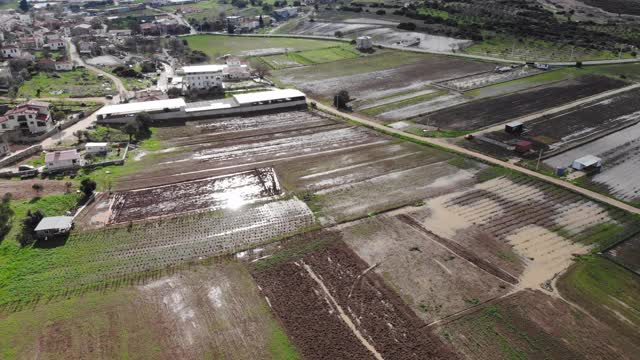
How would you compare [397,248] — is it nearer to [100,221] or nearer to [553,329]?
[553,329]

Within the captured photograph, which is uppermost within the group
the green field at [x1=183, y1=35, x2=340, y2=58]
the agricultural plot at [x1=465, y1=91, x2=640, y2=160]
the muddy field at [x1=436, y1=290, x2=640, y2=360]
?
the green field at [x1=183, y1=35, x2=340, y2=58]

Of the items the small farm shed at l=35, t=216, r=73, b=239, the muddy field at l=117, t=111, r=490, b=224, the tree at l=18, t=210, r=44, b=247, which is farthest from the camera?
the muddy field at l=117, t=111, r=490, b=224

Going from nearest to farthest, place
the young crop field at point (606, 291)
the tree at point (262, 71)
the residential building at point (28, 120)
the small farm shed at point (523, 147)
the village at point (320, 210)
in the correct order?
1. the village at point (320, 210)
2. the young crop field at point (606, 291)
3. the small farm shed at point (523, 147)
4. the residential building at point (28, 120)
5. the tree at point (262, 71)

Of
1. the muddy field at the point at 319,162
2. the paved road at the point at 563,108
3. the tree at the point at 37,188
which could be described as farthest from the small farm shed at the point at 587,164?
the tree at the point at 37,188

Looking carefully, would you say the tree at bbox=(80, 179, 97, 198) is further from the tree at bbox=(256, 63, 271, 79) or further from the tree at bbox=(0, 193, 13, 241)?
the tree at bbox=(256, 63, 271, 79)

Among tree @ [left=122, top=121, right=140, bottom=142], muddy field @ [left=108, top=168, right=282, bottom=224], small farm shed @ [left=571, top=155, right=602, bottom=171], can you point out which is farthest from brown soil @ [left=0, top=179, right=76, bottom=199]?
small farm shed @ [left=571, top=155, right=602, bottom=171]

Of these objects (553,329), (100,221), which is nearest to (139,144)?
(100,221)

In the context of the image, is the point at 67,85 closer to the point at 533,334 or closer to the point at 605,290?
the point at 533,334

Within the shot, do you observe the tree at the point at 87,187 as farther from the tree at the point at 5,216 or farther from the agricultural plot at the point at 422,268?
the agricultural plot at the point at 422,268
